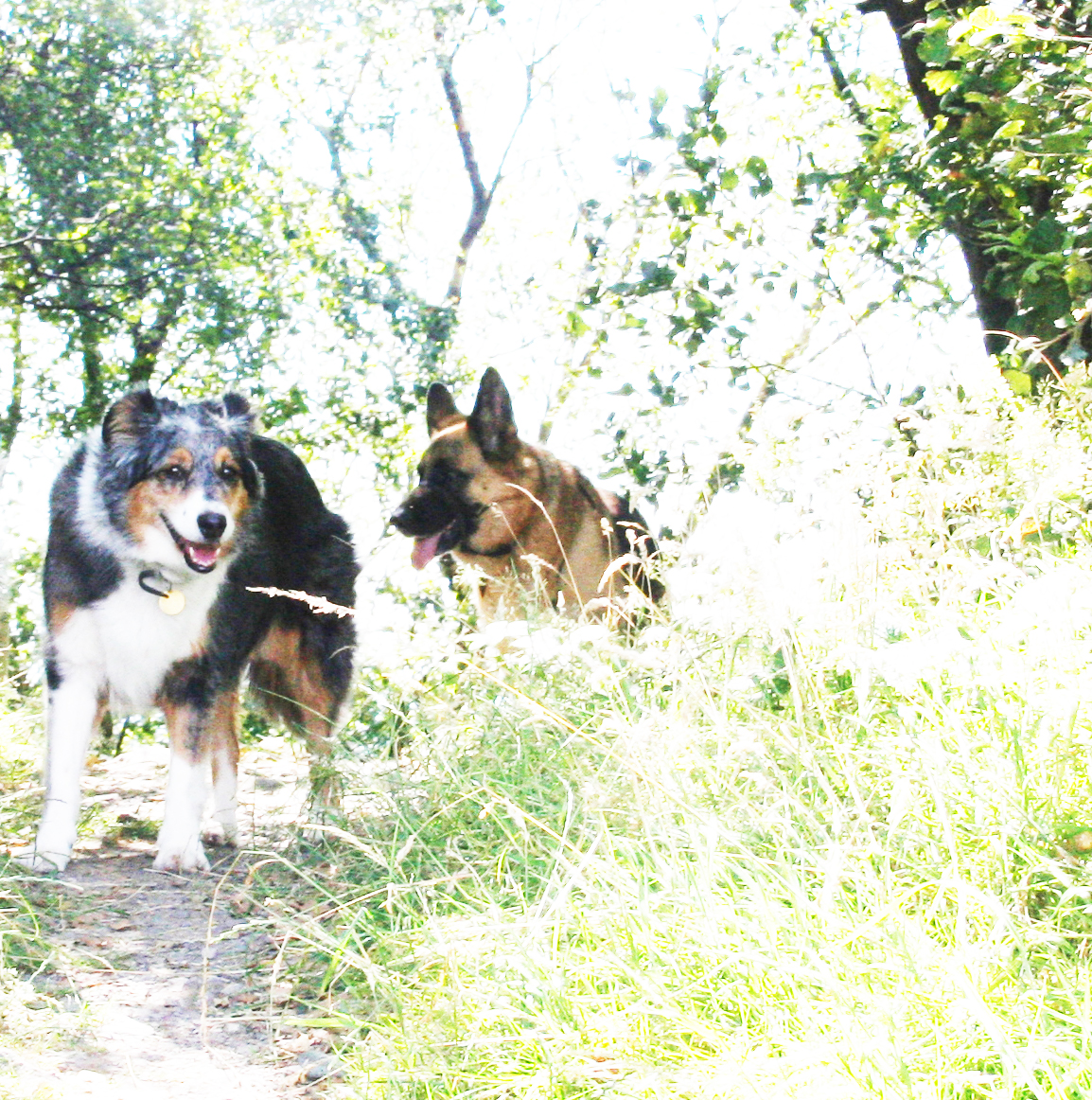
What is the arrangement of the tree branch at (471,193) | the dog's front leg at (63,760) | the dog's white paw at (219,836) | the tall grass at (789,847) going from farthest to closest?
the tree branch at (471,193) → the dog's white paw at (219,836) → the dog's front leg at (63,760) → the tall grass at (789,847)

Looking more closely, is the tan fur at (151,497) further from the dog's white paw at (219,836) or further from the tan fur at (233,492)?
the dog's white paw at (219,836)

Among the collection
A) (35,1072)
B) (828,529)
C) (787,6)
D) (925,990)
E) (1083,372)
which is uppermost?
(787,6)

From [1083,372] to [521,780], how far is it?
2059mm

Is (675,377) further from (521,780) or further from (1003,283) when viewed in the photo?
(521,780)

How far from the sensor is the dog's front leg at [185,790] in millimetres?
4828

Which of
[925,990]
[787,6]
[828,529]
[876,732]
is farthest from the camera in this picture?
[787,6]

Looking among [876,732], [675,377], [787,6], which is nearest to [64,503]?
[675,377]

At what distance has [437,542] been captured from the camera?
6.96 m

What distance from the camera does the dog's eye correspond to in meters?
4.86

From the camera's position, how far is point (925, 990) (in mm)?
2387

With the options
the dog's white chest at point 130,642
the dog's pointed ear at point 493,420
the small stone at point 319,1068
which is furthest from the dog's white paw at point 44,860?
the dog's pointed ear at point 493,420

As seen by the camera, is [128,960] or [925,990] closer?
[925,990]

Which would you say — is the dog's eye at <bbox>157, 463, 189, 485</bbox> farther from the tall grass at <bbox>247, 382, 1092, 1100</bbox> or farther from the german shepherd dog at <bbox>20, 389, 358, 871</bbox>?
the tall grass at <bbox>247, 382, 1092, 1100</bbox>

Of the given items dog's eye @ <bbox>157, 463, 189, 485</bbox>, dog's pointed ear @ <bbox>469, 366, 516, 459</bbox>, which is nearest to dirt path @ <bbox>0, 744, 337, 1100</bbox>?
dog's eye @ <bbox>157, 463, 189, 485</bbox>
